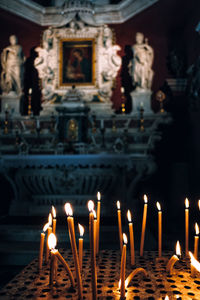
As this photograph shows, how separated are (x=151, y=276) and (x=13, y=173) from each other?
3.85 metres

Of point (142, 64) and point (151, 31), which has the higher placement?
point (151, 31)

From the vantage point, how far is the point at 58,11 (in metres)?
5.64

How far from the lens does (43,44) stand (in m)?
5.53

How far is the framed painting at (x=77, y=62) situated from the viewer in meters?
5.38

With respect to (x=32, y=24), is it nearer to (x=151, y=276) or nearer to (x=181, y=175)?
(x=181, y=175)

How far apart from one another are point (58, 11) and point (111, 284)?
19.5ft

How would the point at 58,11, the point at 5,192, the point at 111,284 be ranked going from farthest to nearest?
the point at 58,11 → the point at 5,192 → the point at 111,284

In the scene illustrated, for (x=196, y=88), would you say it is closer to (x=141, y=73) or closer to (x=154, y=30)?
(x=141, y=73)

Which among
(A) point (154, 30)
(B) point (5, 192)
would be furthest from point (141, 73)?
(B) point (5, 192)

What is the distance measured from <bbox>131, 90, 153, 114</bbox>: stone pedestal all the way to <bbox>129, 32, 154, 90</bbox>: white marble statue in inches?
4.1

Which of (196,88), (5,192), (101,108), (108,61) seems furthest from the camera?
(108,61)

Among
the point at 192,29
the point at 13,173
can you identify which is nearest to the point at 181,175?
the point at 192,29

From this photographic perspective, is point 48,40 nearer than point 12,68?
No

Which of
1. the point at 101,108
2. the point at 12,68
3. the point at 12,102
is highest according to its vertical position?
the point at 12,68
